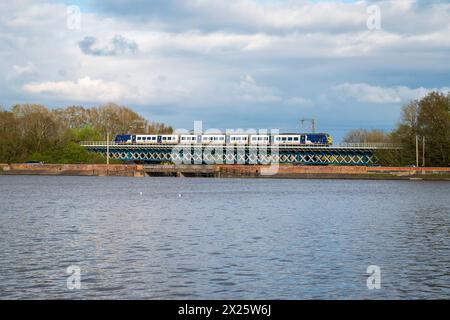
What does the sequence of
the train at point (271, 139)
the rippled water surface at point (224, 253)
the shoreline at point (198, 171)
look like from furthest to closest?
the train at point (271, 139), the shoreline at point (198, 171), the rippled water surface at point (224, 253)

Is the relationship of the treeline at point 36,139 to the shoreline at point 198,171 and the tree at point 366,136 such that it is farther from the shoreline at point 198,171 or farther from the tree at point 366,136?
the tree at point 366,136

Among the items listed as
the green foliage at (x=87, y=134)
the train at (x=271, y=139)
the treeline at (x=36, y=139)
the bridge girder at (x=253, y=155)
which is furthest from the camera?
the green foliage at (x=87, y=134)

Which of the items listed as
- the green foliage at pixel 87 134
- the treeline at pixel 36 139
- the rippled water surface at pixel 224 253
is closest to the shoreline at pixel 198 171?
the treeline at pixel 36 139

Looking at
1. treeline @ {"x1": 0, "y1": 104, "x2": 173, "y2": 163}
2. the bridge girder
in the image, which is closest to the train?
the bridge girder

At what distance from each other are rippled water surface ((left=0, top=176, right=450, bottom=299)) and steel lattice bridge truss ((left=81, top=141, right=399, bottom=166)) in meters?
82.5

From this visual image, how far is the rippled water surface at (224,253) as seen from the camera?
71.3 feet

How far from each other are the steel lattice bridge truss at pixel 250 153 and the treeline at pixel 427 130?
7954 millimetres

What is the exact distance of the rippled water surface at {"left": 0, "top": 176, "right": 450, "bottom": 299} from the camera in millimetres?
21734

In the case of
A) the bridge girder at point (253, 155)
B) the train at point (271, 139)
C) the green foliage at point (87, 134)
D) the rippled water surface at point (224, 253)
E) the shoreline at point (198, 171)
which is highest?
the green foliage at point (87, 134)

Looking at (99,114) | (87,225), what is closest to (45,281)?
(87,225)

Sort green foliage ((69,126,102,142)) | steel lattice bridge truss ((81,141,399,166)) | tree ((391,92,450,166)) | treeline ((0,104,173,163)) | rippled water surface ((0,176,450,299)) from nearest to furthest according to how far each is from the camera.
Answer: rippled water surface ((0,176,450,299)) < tree ((391,92,450,166)) < steel lattice bridge truss ((81,141,399,166)) < treeline ((0,104,173,163)) < green foliage ((69,126,102,142))

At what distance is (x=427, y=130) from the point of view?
112 m

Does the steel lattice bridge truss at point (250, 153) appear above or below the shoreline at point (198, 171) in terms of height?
above

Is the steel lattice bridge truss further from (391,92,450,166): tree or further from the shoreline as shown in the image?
(391,92,450,166): tree
